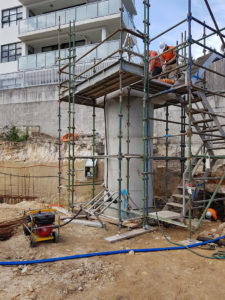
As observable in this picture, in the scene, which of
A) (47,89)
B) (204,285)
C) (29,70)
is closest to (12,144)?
(47,89)

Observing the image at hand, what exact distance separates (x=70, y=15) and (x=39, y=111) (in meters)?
9.28

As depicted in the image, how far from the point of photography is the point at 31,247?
543 cm

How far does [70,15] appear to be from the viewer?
19172mm

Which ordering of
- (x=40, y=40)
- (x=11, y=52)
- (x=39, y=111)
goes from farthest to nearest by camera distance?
1. (x=11, y=52)
2. (x=40, y=40)
3. (x=39, y=111)

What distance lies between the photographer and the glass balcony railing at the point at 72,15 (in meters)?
17.9

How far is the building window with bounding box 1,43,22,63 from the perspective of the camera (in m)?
22.9

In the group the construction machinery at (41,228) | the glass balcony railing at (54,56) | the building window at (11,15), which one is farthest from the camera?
the building window at (11,15)

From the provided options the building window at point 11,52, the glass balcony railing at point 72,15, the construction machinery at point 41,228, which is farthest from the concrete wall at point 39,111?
the building window at point 11,52

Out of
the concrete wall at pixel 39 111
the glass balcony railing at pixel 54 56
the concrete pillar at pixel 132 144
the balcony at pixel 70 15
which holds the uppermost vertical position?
the balcony at pixel 70 15

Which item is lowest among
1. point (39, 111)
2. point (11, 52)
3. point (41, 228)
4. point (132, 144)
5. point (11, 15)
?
point (41, 228)

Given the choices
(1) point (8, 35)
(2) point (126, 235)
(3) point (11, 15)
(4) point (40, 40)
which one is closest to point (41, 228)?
(2) point (126, 235)

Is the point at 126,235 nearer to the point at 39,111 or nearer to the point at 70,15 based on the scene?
the point at 39,111

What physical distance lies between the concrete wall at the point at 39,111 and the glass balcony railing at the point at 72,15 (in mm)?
7262

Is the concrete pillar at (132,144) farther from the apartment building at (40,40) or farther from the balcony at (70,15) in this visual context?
the balcony at (70,15)
